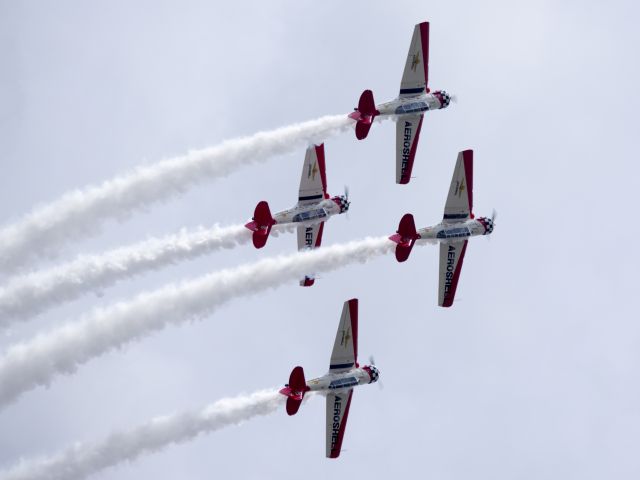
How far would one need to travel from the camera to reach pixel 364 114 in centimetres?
8381

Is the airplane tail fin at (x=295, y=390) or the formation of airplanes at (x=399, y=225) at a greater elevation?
the formation of airplanes at (x=399, y=225)

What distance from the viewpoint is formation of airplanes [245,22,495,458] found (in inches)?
3159

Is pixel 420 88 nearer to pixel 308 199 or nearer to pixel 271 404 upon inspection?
pixel 308 199

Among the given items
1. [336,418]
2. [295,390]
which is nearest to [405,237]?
[336,418]

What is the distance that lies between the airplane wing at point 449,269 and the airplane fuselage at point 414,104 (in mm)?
6401

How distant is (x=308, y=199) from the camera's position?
8331 centimetres

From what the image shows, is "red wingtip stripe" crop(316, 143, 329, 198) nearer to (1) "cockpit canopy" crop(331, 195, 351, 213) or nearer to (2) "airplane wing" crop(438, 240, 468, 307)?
(1) "cockpit canopy" crop(331, 195, 351, 213)

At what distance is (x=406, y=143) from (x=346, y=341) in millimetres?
11255

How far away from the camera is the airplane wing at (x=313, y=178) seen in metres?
82.9

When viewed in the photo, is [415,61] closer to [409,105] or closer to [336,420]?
[409,105]

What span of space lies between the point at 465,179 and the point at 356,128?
217 inches

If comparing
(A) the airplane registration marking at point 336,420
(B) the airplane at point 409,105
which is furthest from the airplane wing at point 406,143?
(A) the airplane registration marking at point 336,420

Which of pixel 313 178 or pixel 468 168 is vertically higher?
pixel 468 168

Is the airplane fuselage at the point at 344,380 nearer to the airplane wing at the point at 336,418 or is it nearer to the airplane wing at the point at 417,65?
the airplane wing at the point at 336,418
